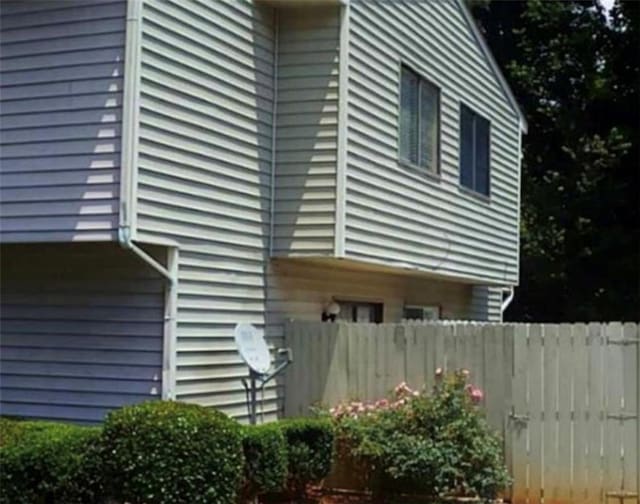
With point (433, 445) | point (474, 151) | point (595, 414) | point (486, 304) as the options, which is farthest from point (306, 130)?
point (486, 304)

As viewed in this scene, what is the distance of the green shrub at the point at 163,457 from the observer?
22.0 feet

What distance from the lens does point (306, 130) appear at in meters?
9.53

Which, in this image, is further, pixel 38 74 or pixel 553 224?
pixel 553 224

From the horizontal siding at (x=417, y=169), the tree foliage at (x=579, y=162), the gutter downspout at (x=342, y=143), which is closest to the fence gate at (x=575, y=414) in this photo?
the gutter downspout at (x=342, y=143)

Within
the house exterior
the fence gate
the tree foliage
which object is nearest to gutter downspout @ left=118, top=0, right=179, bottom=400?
the house exterior

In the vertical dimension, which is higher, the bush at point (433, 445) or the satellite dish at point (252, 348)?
the satellite dish at point (252, 348)

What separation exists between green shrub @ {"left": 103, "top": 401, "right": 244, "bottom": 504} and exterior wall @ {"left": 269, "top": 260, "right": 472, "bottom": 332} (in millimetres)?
2966

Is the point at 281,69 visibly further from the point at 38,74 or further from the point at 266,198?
the point at 38,74

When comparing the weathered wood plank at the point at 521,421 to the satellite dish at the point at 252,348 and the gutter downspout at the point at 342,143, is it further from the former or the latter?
the satellite dish at the point at 252,348

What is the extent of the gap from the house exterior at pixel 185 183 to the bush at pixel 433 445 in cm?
127

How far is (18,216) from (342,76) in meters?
3.55

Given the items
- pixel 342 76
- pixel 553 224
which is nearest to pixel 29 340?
→ pixel 342 76

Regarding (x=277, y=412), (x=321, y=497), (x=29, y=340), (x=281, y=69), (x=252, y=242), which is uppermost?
(x=281, y=69)

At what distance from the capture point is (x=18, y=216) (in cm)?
782
